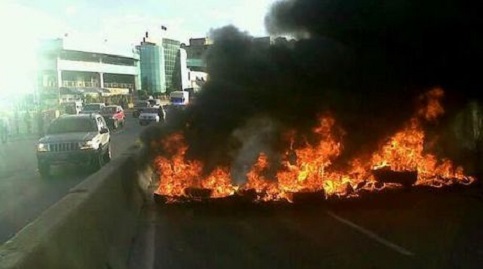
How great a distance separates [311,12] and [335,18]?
0.56m

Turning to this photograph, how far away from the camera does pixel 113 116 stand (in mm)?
41375

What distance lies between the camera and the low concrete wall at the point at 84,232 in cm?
403

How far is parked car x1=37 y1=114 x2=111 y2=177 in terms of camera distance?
16.9 m

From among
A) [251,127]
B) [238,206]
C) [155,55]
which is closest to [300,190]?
[238,206]

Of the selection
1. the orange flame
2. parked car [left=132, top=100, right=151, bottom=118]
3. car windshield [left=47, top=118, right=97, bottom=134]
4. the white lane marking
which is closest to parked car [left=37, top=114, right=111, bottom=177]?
car windshield [left=47, top=118, right=97, bottom=134]

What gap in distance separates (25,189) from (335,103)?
290 inches

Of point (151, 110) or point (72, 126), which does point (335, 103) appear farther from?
point (151, 110)

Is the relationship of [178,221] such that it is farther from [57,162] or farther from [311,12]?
[57,162]

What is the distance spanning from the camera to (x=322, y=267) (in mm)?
6566

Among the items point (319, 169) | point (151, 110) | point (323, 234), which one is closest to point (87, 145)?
point (319, 169)

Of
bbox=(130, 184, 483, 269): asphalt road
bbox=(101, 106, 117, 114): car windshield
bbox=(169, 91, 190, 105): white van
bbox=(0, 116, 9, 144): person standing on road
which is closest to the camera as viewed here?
bbox=(130, 184, 483, 269): asphalt road

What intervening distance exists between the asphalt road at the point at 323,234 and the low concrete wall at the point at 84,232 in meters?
0.39

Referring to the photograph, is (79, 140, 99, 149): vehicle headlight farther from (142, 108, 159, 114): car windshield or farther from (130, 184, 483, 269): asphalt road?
(142, 108, 159, 114): car windshield

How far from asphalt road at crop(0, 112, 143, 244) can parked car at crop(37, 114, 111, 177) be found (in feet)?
1.46
